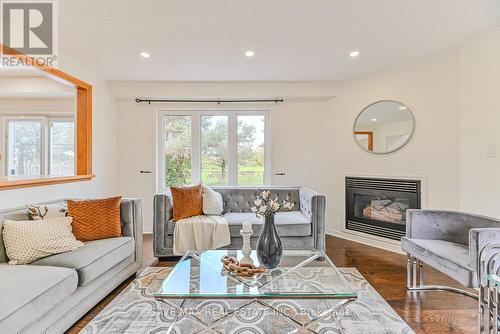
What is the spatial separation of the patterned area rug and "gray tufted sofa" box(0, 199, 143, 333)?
0.18 metres

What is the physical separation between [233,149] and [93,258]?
264cm

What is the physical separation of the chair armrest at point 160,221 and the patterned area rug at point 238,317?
747mm

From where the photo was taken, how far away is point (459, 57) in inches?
114

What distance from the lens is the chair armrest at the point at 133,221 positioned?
2.50 m

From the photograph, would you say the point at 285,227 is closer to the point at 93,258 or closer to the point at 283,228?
the point at 283,228

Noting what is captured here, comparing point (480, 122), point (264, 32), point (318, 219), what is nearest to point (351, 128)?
point (480, 122)

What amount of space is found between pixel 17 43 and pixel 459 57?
466cm

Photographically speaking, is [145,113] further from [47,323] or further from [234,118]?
[47,323]

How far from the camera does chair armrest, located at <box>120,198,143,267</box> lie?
2.50 meters

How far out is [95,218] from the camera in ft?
7.55

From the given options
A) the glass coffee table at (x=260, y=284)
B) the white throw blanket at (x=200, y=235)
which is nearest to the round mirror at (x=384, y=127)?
the glass coffee table at (x=260, y=284)

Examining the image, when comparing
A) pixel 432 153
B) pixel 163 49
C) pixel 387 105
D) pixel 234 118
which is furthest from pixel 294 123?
pixel 163 49

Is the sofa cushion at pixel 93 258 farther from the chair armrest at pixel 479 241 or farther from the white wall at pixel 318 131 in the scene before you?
the chair armrest at pixel 479 241
